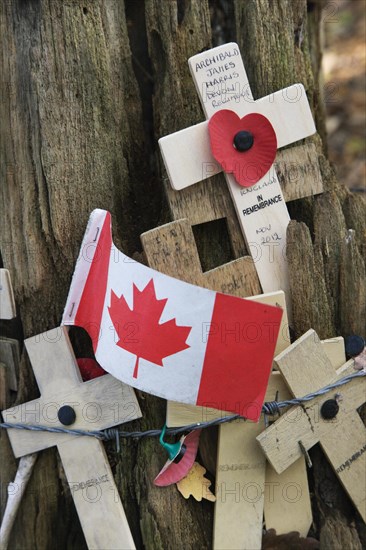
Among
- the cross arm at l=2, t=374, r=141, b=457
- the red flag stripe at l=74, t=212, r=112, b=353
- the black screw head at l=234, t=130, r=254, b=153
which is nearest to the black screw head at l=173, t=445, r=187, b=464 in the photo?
the cross arm at l=2, t=374, r=141, b=457

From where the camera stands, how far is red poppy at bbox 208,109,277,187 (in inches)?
85.0

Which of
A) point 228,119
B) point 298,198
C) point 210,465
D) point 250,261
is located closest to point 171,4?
point 228,119

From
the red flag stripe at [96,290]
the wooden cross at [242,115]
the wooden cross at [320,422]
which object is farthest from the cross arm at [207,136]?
the wooden cross at [320,422]

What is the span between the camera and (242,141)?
2.17m

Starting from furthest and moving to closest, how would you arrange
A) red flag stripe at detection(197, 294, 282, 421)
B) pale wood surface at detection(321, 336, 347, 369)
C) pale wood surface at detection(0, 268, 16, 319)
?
pale wood surface at detection(0, 268, 16, 319) → pale wood surface at detection(321, 336, 347, 369) → red flag stripe at detection(197, 294, 282, 421)

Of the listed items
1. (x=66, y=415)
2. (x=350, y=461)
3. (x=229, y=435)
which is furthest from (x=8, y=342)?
(x=350, y=461)

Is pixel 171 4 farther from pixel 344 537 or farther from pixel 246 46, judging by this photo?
pixel 344 537

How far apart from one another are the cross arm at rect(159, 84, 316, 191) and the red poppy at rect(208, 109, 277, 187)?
0.11 ft

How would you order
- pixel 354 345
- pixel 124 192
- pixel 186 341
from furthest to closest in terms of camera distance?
1. pixel 124 192
2. pixel 354 345
3. pixel 186 341

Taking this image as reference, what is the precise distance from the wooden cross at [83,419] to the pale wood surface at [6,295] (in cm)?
14

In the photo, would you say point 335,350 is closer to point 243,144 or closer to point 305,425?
point 305,425

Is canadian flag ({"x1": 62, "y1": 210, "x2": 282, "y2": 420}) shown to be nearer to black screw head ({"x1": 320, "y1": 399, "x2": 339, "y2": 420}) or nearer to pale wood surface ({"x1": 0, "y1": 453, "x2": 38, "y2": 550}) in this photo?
black screw head ({"x1": 320, "y1": 399, "x2": 339, "y2": 420})

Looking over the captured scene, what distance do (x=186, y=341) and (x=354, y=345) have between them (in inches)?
24.3

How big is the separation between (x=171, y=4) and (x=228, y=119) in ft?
1.70
